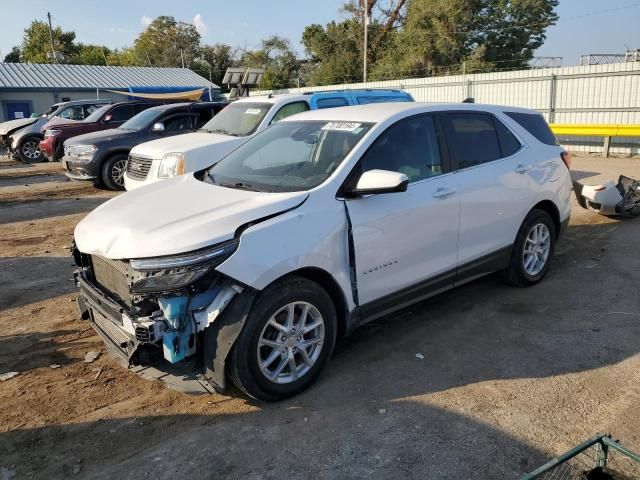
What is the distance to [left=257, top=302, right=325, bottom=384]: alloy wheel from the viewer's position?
3.37 meters

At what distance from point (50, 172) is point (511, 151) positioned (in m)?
15.1

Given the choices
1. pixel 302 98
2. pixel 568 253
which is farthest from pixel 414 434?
pixel 302 98

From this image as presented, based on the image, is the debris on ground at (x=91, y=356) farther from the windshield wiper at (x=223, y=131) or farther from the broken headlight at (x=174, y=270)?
the windshield wiper at (x=223, y=131)

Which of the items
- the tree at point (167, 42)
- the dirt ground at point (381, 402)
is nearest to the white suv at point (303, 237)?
the dirt ground at point (381, 402)

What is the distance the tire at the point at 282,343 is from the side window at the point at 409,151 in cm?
105

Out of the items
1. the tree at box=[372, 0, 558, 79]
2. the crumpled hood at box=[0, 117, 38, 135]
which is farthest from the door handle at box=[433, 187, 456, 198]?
the tree at box=[372, 0, 558, 79]

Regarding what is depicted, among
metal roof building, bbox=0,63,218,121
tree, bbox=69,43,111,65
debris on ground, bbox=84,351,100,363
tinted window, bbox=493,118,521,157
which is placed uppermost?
tree, bbox=69,43,111,65

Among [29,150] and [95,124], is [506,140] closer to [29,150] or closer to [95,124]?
[95,124]

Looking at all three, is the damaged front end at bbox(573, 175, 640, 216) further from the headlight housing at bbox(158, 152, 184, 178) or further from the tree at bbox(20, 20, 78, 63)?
the tree at bbox(20, 20, 78, 63)

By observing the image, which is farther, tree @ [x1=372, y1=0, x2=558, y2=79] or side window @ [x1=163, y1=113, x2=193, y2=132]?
tree @ [x1=372, y1=0, x2=558, y2=79]

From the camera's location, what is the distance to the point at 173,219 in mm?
3416

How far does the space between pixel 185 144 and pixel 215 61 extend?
64.2 metres

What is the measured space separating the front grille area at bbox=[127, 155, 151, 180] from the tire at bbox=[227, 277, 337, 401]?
229 inches

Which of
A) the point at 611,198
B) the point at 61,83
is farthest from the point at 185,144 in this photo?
the point at 61,83
